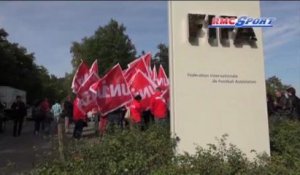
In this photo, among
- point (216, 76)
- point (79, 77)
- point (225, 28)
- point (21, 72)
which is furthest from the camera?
point (21, 72)

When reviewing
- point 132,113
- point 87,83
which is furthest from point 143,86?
point 132,113

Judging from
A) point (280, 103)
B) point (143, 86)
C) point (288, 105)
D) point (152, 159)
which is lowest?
point (152, 159)

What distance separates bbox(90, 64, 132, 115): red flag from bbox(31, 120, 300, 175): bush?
9491 mm

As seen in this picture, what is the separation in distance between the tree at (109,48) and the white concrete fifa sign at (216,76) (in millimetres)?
54111

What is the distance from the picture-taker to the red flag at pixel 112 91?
19656 mm

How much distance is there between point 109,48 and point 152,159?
60444 mm

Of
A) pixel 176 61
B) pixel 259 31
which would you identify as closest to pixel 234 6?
pixel 259 31

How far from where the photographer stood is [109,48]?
68.8 metres

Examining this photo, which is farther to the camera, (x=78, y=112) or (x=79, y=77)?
(x=79, y=77)

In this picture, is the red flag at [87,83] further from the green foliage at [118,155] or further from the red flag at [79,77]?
the green foliage at [118,155]

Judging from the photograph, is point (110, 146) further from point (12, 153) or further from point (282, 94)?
point (282, 94)

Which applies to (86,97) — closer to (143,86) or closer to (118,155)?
(143,86)

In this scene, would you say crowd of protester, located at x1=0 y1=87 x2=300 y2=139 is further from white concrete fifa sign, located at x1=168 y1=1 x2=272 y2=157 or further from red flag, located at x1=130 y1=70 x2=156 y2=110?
white concrete fifa sign, located at x1=168 y1=1 x2=272 y2=157

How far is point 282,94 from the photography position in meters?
19.2
